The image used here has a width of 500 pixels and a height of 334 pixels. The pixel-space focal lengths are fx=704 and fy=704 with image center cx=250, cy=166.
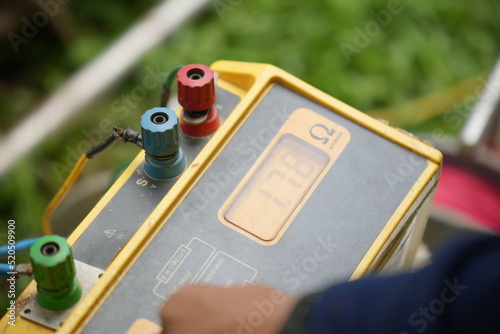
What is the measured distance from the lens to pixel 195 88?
0.79m

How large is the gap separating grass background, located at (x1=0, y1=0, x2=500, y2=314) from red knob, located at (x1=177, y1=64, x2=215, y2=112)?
Answer: 0.81 meters

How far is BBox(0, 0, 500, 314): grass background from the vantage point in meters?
1.65

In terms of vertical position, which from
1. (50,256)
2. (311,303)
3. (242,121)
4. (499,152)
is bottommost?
(50,256)

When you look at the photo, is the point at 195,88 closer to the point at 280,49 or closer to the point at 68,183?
the point at 68,183

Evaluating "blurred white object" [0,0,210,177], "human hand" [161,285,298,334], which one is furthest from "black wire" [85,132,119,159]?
"blurred white object" [0,0,210,177]

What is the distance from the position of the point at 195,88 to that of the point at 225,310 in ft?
0.90

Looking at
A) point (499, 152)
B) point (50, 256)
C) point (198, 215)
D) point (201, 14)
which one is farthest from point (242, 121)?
point (201, 14)

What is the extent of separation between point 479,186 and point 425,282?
0.90 metres

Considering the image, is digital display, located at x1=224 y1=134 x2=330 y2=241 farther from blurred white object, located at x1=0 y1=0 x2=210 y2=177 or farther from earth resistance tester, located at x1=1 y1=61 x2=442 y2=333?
blurred white object, located at x1=0 y1=0 x2=210 y2=177

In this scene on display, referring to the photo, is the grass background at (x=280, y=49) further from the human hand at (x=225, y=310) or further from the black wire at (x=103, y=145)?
the human hand at (x=225, y=310)

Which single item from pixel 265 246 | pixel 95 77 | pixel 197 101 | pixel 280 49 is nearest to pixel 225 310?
pixel 265 246

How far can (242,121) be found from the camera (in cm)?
82

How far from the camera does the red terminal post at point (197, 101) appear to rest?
31.2 inches

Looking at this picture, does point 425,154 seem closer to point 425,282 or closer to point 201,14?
point 425,282
